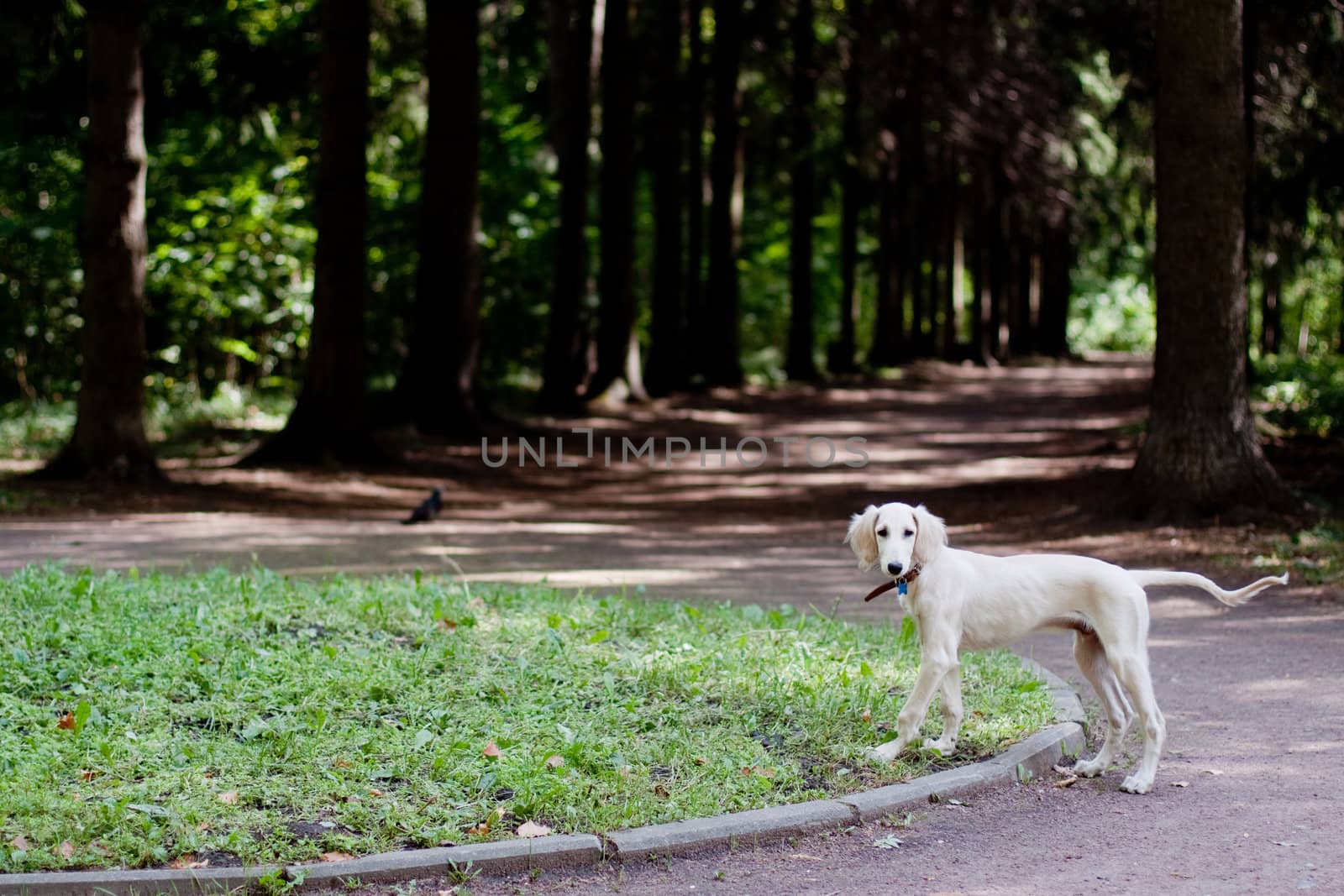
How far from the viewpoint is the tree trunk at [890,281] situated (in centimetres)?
4422

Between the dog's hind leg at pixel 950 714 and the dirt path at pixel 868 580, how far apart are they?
36cm

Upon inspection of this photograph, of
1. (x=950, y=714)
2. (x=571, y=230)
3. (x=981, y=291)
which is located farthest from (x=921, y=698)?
(x=981, y=291)

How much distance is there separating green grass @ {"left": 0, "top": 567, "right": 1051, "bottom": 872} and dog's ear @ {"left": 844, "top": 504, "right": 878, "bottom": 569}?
0.90m

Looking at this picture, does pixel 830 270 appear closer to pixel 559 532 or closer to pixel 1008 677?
pixel 559 532

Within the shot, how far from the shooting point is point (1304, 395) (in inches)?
1006

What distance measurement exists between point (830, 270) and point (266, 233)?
26327mm

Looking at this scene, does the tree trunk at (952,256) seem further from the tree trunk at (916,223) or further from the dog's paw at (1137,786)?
the dog's paw at (1137,786)

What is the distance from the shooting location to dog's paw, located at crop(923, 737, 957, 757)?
6270mm

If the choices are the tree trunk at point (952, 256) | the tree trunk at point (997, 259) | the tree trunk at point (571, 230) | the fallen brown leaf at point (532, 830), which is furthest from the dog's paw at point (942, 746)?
the tree trunk at point (952, 256)

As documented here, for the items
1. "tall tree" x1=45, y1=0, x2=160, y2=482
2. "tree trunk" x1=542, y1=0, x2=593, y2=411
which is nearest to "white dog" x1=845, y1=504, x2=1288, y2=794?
"tall tree" x1=45, y1=0, x2=160, y2=482

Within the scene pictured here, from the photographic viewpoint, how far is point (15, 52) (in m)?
18.1

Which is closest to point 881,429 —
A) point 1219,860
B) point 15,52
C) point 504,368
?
point 504,368

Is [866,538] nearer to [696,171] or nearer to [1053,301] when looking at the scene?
[696,171]

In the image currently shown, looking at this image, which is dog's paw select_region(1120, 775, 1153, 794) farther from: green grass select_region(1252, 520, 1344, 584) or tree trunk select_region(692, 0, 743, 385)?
tree trunk select_region(692, 0, 743, 385)
